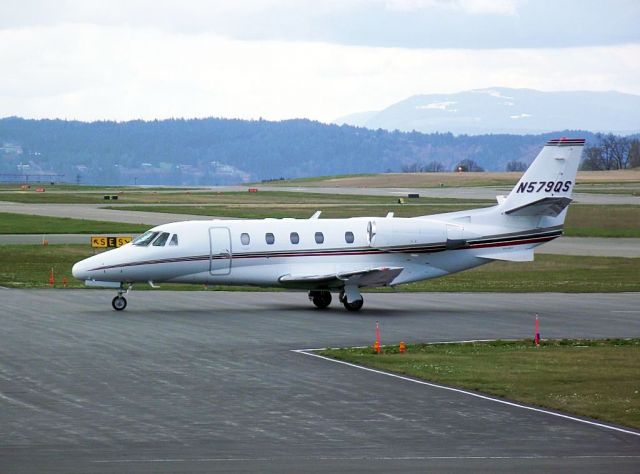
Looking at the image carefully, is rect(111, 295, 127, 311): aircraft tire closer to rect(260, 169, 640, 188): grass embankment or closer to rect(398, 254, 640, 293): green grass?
rect(398, 254, 640, 293): green grass

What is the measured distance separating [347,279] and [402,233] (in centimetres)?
242

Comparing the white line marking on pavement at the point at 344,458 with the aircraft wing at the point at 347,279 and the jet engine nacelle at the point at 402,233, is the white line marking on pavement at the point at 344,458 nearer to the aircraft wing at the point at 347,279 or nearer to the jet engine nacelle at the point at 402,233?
the aircraft wing at the point at 347,279

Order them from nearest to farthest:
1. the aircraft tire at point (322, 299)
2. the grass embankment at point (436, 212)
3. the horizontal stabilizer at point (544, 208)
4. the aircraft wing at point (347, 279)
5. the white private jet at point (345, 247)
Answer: the aircraft wing at point (347, 279), the white private jet at point (345, 247), the horizontal stabilizer at point (544, 208), the aircraft tire at point (322, 299), the grass embankment at point (436, 212)

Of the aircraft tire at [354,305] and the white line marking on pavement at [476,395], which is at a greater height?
the aircraft tire at [354,305]

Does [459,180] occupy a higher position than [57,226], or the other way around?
[459,180]

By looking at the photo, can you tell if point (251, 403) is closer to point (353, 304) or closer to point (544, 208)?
point (353, 304)

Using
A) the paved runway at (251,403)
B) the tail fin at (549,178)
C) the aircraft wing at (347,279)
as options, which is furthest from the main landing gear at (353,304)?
the tail fin at (549,178)

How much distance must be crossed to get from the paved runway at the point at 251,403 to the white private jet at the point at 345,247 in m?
1.11

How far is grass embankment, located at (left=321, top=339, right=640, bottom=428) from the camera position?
22.3m

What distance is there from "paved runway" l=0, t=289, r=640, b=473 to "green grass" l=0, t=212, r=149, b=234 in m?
38.9

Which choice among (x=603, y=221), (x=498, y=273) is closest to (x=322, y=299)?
(x=498, y=273)

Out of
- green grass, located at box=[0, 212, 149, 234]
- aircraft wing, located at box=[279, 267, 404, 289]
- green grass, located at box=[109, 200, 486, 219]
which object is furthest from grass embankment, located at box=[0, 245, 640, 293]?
green grass, located at box=[109, 200, 486, 219]

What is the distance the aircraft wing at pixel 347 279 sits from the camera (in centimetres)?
3709

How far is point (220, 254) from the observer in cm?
3747
